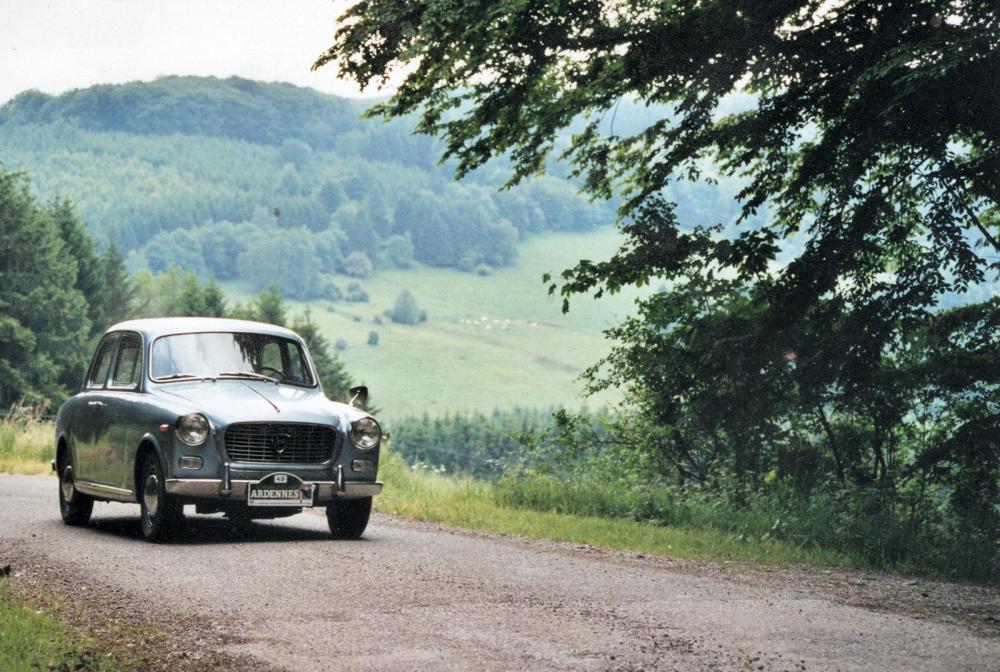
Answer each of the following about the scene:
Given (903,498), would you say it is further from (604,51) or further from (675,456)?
(604,51)

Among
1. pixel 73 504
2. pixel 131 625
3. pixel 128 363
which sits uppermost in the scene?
pixel 128 363

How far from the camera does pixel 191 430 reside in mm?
10672

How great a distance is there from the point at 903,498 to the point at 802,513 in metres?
1.18

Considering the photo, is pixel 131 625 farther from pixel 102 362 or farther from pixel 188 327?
pixel 102 362

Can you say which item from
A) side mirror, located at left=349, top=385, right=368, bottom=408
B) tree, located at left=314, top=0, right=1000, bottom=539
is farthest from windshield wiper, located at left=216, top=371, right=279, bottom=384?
tree, located at left=314, top=0, right=1000, bottom=539

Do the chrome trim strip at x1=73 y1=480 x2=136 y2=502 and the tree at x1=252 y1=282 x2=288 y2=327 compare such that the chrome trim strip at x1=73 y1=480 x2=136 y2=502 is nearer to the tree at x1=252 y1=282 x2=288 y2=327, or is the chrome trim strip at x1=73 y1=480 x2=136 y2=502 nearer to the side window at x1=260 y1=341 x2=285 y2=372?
the side window at x1=260 y1=341 x2=285 y2=372

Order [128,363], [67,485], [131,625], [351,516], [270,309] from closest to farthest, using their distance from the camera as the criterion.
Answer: [131,625] → [351,516] → [128,363] → [67,485] → [270,309]

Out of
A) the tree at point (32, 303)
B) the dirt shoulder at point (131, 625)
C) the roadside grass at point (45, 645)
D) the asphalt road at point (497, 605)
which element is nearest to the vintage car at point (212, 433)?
the asphalt road at point (497, 605)

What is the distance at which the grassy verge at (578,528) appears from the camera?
39.1ft

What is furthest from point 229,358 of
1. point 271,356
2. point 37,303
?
point 37,303

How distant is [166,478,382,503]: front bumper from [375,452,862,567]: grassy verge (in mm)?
A: 2281

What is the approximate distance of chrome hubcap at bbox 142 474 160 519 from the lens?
1086 cm

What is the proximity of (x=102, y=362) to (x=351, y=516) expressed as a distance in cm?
344

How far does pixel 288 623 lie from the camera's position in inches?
277
